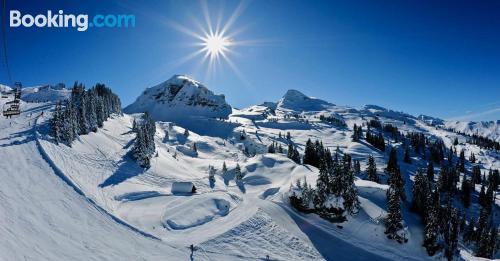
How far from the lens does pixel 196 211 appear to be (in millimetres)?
52625

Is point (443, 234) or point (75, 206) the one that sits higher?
point (75, 206)

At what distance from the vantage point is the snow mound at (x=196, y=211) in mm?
48312

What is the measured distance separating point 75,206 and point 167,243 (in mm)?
13823

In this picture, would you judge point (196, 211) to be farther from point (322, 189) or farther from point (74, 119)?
point (74, 119)

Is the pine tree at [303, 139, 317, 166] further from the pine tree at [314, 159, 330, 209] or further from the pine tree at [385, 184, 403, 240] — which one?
the pine tree at [385, 184, 403, 240]

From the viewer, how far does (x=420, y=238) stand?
61.6 meters

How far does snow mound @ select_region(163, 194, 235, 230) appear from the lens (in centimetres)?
4831

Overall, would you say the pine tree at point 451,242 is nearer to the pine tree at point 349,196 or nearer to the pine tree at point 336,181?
the pine tree at point 349,196

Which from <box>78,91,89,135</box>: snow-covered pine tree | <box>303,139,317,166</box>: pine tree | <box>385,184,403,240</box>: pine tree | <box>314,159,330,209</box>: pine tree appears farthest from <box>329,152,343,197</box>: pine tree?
<box>78,91,89,135</box>: snow-covered pine tree

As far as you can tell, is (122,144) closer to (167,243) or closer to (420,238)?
(167,243)

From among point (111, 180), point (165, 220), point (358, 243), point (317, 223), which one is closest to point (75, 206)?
point (165, 220)

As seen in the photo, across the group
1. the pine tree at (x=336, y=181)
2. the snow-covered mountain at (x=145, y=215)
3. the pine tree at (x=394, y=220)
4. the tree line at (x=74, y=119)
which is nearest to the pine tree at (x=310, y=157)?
the snow-covered mountain at (x=145, y=215)

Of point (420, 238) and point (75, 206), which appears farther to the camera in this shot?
point (420, 238)

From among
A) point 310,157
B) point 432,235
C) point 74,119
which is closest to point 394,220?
point 432,235
